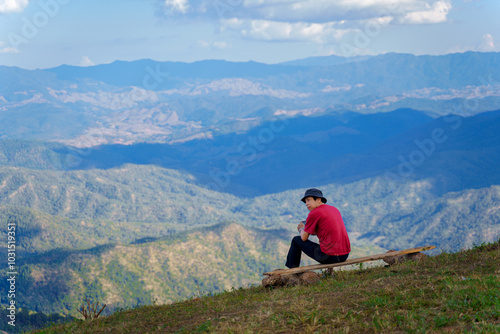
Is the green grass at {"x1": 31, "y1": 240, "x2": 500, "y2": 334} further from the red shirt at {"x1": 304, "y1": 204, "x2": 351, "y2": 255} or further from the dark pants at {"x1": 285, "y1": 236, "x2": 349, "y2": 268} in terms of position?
the red shirt at {"x1": 304, "y1": 204, "x2": 351, "y2": 255}

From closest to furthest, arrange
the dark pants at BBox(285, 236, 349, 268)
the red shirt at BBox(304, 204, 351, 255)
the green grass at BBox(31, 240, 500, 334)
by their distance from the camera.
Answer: the green grass at BBox(31, 240, 500, 334) < the red shirt at BBox(304, 204, 351, 255) < the dark pants at BBox(285, 236, 349, 268)

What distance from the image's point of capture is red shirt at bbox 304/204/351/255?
17.2 metres

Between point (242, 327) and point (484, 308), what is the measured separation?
238 inches

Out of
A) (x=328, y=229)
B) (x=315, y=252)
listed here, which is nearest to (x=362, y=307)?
(x=328, y=229)

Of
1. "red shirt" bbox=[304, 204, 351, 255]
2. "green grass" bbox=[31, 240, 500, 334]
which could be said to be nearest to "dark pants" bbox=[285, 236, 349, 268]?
"red shirt" bbox=[304, 204, 351, 255]

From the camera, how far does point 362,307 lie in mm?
12359

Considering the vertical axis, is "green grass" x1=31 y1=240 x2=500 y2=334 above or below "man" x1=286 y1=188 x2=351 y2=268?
below

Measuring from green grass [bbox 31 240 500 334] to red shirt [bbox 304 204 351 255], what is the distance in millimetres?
1279

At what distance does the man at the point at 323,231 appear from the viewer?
17219 mm

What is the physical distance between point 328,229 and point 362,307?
17.3ft

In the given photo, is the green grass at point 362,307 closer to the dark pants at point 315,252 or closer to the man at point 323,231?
the dark pants at point 315,252

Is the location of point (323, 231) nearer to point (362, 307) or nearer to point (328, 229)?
point (328, 229)

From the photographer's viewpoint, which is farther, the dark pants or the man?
the dark pants

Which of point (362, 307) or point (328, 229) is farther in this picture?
point (328, 229)
